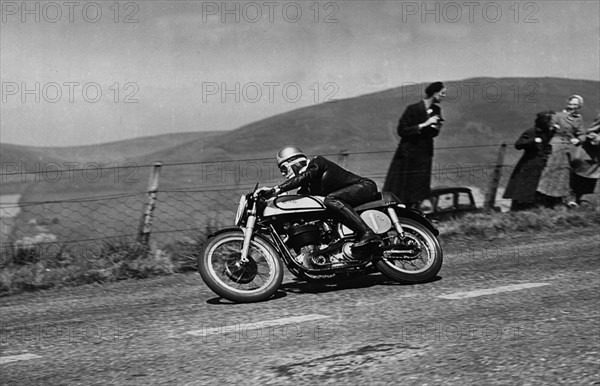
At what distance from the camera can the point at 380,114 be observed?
227ft

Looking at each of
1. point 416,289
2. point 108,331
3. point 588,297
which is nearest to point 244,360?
point 108,331

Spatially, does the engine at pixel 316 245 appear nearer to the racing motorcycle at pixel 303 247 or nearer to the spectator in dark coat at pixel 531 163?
the racing motorcycle at pixel 303 247

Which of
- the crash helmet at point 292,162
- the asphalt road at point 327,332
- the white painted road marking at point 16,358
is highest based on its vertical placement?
the crash helmet at point 292,162

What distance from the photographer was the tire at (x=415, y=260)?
8.34m

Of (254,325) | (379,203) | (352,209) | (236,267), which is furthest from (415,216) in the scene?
(254,325)

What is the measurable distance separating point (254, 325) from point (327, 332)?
0.69 metres

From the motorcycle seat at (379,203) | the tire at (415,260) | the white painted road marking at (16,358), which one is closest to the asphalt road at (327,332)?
the white painted road marking at (16,358)

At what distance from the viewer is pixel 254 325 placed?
270 inches

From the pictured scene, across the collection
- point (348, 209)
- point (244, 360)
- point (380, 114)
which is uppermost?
point (380, 114)

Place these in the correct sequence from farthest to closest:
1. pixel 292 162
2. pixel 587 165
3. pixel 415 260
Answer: pixel 587 165
pixel 415 260
pixel 292 162

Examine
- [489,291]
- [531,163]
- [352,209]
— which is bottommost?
[489,291]

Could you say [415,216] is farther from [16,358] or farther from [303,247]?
[16,358]

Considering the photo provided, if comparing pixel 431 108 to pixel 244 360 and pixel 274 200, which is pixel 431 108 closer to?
pixel 274 200

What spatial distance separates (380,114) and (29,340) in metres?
63.3
